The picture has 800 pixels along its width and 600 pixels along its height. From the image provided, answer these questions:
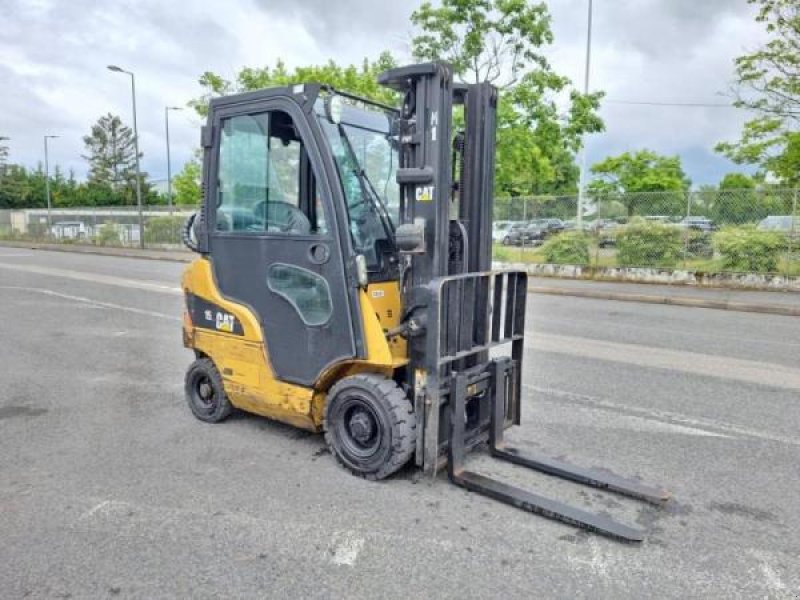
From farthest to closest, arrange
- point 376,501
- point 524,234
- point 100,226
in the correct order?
point 100,226 < point 524,234 < point 376,501

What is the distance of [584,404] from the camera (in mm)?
5551

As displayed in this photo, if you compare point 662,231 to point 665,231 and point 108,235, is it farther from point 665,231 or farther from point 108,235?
point 108,235

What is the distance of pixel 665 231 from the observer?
16.5 metres

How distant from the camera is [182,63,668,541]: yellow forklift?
12.1ft

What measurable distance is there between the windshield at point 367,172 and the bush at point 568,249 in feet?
48.5

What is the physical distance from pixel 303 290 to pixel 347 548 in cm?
173

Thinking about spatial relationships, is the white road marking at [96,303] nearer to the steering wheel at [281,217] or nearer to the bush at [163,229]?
the steering wheel at [281,217]

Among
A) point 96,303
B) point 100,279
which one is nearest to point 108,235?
point 100,279

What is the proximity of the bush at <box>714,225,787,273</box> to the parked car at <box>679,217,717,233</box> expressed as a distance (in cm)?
32

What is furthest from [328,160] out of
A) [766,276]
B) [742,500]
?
[766,276]

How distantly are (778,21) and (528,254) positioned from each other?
31.3ft

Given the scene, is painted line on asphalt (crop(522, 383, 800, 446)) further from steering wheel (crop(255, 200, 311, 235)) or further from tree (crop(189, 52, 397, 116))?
tree (crop(189, 52, 397, 116))

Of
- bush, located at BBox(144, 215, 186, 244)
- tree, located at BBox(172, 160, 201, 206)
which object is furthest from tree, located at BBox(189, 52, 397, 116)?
tree, located at BBox(172, 160, 201, 206)

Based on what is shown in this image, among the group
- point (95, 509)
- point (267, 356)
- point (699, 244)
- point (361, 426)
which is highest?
point (699, 244)
